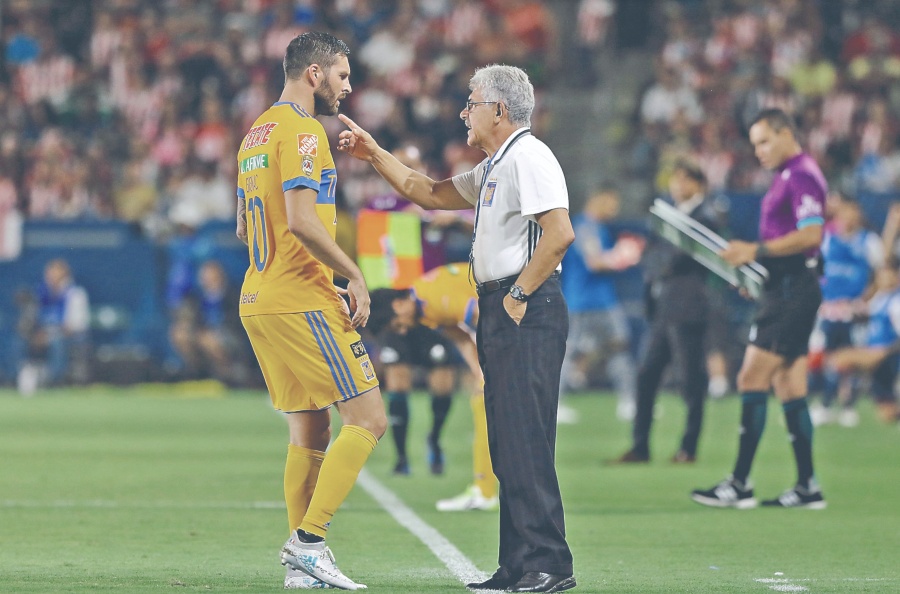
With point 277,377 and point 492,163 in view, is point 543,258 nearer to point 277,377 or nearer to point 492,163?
point 492,163

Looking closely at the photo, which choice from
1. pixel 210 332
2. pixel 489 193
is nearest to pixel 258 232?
pixel 489 193

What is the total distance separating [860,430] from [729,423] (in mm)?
1463

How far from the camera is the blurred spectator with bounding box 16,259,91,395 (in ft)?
69.2

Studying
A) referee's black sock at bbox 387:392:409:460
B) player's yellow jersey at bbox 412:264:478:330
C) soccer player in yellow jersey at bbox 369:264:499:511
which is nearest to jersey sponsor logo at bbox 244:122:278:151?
soccer player in yellow jersey at bbox 369:264:499:511

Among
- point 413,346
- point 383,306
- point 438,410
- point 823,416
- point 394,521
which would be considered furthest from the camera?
point 823,416

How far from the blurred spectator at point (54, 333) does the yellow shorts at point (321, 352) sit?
15.0 metres

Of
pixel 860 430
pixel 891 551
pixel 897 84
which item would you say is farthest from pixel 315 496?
pixel 897 84

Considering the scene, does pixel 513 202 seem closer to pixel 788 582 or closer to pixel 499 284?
pixel 499 284

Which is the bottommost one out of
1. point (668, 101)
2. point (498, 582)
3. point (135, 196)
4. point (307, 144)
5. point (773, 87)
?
point (498, 582)

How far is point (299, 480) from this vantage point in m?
7.00

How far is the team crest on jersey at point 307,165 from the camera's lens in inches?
259

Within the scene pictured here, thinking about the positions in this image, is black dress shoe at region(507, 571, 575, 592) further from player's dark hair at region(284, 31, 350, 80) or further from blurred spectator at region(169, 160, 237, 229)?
blurred spectator at region(169, 160, 237, 229)

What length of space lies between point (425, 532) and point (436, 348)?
2872mm

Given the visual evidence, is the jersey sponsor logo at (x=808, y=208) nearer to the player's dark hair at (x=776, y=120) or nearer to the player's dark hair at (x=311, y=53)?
the player's dark hair at (x=776, y=120)
